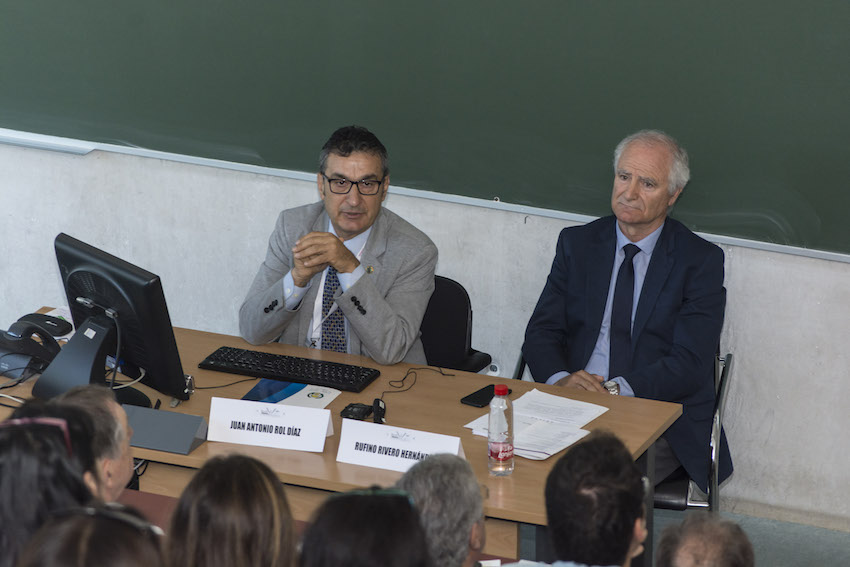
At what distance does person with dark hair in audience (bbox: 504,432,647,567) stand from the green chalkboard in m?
2.10

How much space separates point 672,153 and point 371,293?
116cm

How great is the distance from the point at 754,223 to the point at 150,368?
7.43ft

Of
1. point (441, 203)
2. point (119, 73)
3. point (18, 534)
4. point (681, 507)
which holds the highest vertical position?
point (119, 73)

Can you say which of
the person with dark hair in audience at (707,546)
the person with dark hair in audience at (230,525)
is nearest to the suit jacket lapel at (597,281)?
the person with dark hair in audience at (707,546)

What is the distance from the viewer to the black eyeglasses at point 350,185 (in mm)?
3256

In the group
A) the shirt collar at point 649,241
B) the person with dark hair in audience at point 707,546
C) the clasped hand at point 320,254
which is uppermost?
the shirt collar at point 649,241

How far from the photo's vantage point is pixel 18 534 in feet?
5.09

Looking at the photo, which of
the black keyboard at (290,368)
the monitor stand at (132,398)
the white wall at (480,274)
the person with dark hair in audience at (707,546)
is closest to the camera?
the person with dark hair in audience at (707,546)

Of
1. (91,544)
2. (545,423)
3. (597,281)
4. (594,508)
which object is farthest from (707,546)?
(597,281)

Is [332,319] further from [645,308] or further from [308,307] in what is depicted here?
[645,308]

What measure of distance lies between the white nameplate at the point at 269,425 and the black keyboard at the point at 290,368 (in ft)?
1.19

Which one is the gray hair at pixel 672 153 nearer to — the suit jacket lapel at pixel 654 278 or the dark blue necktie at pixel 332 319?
the suit jacket lapel at pixel 654 278

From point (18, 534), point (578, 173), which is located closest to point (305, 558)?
point (18, 534)

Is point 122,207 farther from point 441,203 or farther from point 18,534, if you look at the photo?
point 18,534
